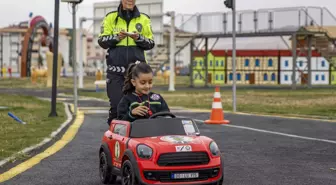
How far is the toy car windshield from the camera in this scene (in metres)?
6.59

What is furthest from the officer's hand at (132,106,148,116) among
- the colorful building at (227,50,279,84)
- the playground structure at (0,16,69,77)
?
the playground structure at (0,16,69,77)

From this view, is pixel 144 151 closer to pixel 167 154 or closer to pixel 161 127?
pixel 167 154

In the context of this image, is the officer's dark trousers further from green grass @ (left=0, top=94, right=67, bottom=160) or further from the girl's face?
the girl's face

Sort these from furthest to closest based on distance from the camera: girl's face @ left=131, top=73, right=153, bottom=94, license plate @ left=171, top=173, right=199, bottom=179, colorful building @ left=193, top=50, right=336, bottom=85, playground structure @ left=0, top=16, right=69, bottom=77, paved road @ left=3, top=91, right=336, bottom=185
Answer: playground structure @ left=0, top=16, right=69, bottom=77 → colorful building @ left=193, top=50, right=336, bottom=85 → paved road @ left=3, top=91, right=336, bottom=185 → girl's face @ left=131, top=73, right=153, bottom=94 → license plate @ left=171, top=173, right=199, bottom=179

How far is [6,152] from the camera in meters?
9.59

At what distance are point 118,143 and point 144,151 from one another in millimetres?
→ 771

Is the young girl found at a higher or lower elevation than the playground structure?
lower

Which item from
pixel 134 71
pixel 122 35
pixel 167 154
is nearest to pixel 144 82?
pixel 134 71

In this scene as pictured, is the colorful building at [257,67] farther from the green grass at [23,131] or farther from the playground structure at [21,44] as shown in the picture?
the green grass at [23,131]

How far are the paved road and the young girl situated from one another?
846 mm

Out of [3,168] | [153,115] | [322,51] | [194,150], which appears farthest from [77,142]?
[322,51]

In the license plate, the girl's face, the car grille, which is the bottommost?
the license plate

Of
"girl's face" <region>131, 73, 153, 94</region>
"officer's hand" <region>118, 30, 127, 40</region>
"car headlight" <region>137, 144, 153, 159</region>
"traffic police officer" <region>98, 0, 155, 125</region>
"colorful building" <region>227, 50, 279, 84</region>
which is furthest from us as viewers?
"colorful building" <region>227, 50, 279, 84</region>

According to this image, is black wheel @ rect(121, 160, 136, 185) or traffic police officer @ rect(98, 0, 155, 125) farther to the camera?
traffic police officer @ rect(98, 0, 155, 125)
